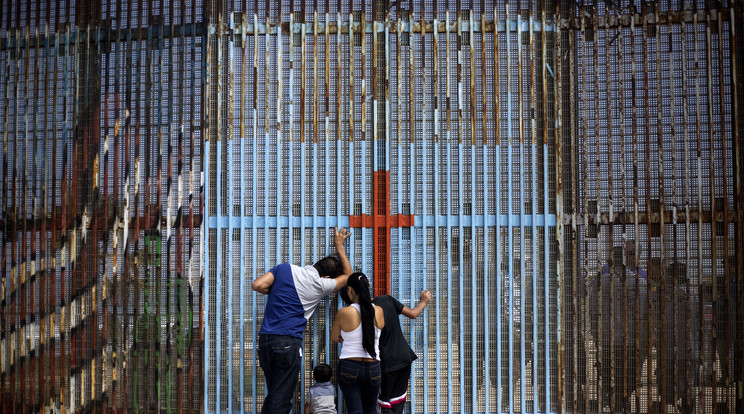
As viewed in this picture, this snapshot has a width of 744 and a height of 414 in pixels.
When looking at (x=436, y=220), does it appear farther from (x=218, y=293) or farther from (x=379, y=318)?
(x=218, y=293)

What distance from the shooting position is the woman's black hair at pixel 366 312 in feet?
15.1

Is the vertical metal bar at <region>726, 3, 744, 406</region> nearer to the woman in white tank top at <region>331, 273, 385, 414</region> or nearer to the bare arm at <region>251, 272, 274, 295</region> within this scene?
the woman in white tank top at <region>331, 273, 385, 414</region>

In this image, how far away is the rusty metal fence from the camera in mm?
5141

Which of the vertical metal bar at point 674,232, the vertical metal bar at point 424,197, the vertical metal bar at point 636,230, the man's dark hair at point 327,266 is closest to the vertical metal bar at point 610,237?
the vertical metal bar at point 636,230

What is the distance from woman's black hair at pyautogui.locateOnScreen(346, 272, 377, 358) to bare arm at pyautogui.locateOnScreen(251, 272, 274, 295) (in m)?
0.72

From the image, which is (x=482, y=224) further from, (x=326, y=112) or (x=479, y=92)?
(x=326, y=112)

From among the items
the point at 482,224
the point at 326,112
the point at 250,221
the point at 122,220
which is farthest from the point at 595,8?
the point at 122,220

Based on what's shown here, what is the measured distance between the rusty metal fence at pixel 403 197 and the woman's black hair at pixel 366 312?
0.54m

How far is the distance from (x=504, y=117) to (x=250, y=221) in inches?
92.7

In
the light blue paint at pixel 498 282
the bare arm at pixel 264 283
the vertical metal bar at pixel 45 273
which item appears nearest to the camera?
the bare arm at pixel 264 283

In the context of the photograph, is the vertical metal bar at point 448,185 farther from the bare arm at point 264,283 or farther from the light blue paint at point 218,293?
the light blue paint at point 218,293

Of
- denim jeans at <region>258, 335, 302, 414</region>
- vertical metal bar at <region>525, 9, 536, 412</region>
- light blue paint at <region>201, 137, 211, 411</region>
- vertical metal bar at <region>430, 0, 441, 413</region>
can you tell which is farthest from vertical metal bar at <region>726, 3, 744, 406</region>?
light blue paint at <region>201, 137, 211, 411</region>

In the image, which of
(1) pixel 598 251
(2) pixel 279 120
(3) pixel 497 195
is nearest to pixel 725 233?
(1) pixel 598 251

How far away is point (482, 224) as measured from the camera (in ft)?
17.3
